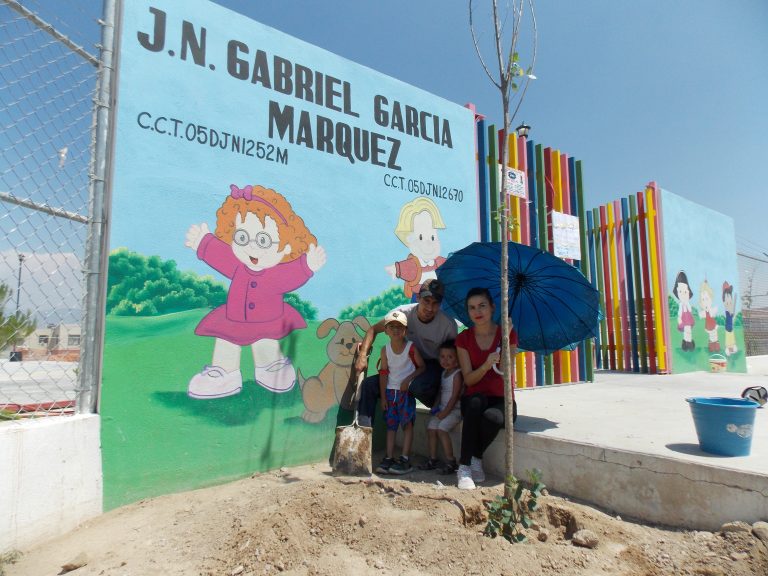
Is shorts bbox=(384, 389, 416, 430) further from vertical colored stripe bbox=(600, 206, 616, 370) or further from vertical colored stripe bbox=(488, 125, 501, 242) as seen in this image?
vertical colored stripe bbox=(600, 206, 616, 370)

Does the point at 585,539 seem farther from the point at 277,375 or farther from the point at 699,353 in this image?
the point at 699,353

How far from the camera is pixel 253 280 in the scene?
375 centimetres

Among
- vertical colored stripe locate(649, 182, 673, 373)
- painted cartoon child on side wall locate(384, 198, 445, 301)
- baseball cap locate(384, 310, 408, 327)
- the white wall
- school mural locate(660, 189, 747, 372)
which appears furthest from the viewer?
school mural locate(660, 189, 747, 372)

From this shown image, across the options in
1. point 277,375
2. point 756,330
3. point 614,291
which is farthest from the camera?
point 756,330

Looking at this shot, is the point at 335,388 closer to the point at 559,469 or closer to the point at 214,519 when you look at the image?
the point at 214,519

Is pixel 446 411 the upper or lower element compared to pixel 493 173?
lower

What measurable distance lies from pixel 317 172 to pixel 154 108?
1.34 meters

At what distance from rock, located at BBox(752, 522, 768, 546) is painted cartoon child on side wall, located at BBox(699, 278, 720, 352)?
26.6 feet

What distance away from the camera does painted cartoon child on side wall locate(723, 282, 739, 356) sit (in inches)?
405

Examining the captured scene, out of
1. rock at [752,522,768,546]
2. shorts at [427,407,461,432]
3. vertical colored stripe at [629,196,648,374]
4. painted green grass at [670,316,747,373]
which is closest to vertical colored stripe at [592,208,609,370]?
vertical colored stripe at [629,196,648,374]

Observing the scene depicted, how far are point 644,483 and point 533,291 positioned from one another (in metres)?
1.59

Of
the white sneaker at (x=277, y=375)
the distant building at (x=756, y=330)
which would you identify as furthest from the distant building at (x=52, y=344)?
the distant building at (x=756, y=330)

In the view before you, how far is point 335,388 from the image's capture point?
13.8ft

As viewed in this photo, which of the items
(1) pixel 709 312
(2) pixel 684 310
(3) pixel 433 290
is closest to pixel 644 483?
(3) pixel 433 290
